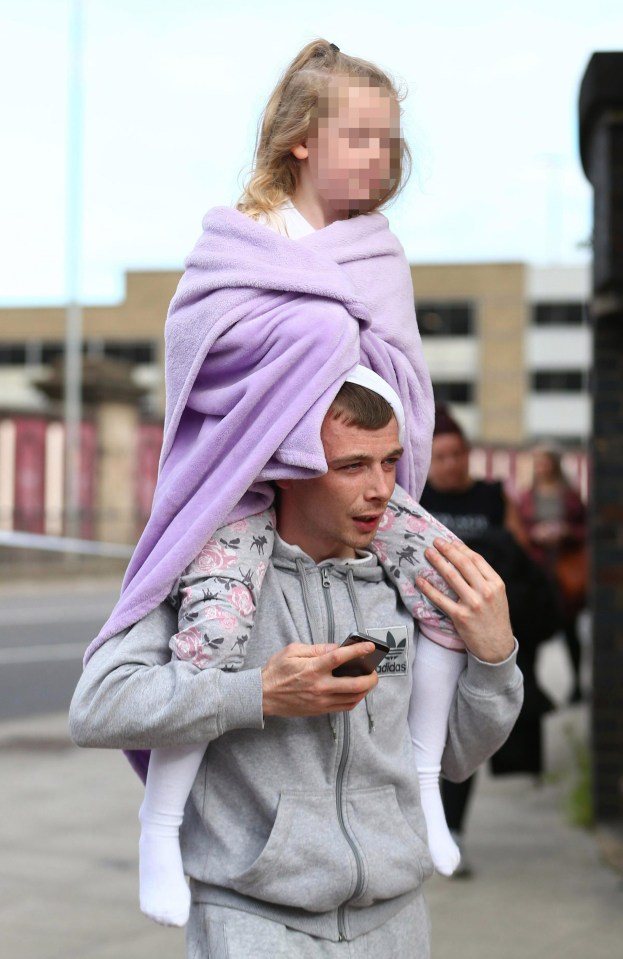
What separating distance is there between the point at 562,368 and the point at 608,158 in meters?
60.0

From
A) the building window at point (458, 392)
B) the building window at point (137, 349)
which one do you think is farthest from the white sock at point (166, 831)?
the building window at point (137, 349)

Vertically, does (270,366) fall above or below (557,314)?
below

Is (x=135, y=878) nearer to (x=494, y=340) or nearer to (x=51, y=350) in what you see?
(x=494, y=340)

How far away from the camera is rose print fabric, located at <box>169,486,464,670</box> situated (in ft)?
7.39

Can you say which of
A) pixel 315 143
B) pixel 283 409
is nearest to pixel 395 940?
pixel 283 409

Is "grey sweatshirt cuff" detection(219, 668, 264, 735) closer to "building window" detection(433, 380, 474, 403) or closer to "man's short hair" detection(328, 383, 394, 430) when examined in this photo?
"man's short hair" detection(328, 383, 394, 430)

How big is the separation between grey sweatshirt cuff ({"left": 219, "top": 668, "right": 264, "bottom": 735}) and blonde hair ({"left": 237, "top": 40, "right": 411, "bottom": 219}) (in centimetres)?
81

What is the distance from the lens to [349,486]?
7.64 feet

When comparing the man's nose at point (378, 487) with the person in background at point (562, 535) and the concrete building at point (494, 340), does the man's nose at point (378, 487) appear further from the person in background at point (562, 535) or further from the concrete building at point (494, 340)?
the concrete building at point (494, 340)

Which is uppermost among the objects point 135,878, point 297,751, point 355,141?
point 355,141

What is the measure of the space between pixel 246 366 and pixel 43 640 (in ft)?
46.1

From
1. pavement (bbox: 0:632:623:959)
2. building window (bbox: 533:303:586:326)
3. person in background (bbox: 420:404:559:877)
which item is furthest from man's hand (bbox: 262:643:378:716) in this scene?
building window (bbox: 533:303:586:326)

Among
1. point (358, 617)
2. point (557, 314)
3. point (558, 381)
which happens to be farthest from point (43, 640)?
point (557, 314)

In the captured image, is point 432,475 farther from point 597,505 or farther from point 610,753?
point 610,753
